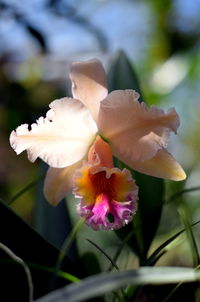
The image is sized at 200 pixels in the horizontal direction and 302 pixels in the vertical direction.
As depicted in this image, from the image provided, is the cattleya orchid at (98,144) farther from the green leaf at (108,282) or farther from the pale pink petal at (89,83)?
the green leaf at (108,282)

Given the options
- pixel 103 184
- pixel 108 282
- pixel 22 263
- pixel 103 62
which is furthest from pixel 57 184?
pixel 103 62

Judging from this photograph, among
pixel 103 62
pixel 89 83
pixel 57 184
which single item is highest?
pixel 89 83

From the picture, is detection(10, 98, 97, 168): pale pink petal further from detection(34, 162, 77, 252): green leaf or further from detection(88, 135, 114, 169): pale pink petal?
detection(34, 162, 77, 252): green leaf

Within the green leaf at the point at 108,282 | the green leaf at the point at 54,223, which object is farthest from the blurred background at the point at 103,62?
the green leaf at the point at 108,282

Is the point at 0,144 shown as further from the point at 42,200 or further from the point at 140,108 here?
the point at 140,108

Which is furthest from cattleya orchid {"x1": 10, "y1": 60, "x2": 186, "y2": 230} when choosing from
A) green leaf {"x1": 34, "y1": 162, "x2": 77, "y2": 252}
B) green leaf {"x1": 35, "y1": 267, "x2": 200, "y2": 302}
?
green leaf {"x1": 35, "y1": 267, "x2": 200, "y2": 302}

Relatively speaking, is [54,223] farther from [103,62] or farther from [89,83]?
[103,62]
